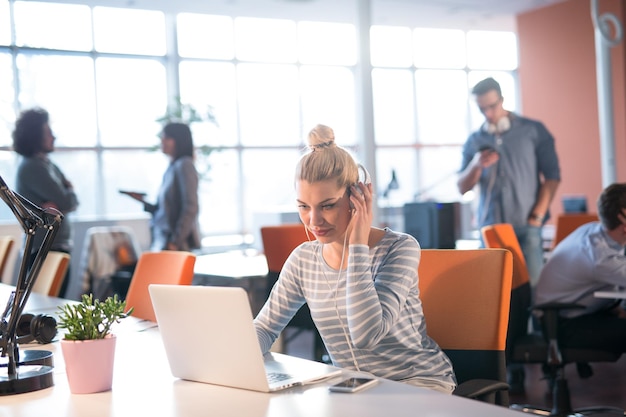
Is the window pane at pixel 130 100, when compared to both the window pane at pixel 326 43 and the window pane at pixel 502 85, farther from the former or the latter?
the window pane at pixel 502 85

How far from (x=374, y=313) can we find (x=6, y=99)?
8.57m

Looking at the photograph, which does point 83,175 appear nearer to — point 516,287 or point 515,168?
point 515,168

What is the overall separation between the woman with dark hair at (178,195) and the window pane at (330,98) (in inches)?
258

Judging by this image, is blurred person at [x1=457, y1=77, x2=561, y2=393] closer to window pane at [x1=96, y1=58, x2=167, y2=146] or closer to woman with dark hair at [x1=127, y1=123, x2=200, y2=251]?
woman with dark hair at [x1=127, y1=123, x2=200, y2=251]

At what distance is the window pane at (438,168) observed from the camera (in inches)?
499

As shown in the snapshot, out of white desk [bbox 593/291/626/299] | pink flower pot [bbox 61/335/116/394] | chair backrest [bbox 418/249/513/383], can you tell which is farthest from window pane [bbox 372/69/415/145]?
pink flower pot [bbox 61/335/116/394]

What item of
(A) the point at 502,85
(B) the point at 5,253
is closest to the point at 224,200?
(A) the point at 502,85

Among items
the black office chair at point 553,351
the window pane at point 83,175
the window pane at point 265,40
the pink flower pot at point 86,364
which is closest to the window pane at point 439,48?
the window pane at point 265,40

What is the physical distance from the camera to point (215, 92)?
1092 centimetres

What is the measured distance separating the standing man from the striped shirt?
2.73 metres

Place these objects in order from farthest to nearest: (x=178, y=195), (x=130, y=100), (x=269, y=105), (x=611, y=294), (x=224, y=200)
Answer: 1. (x=269, y=105)
2. (x=224, y=200)
3. (x=130, y=100)
4. (x=178, y=195)
5. (x=611, y=294)

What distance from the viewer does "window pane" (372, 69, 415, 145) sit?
1224 cm

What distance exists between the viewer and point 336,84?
12000 mm

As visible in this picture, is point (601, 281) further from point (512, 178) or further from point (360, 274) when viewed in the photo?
point (360, 274)
